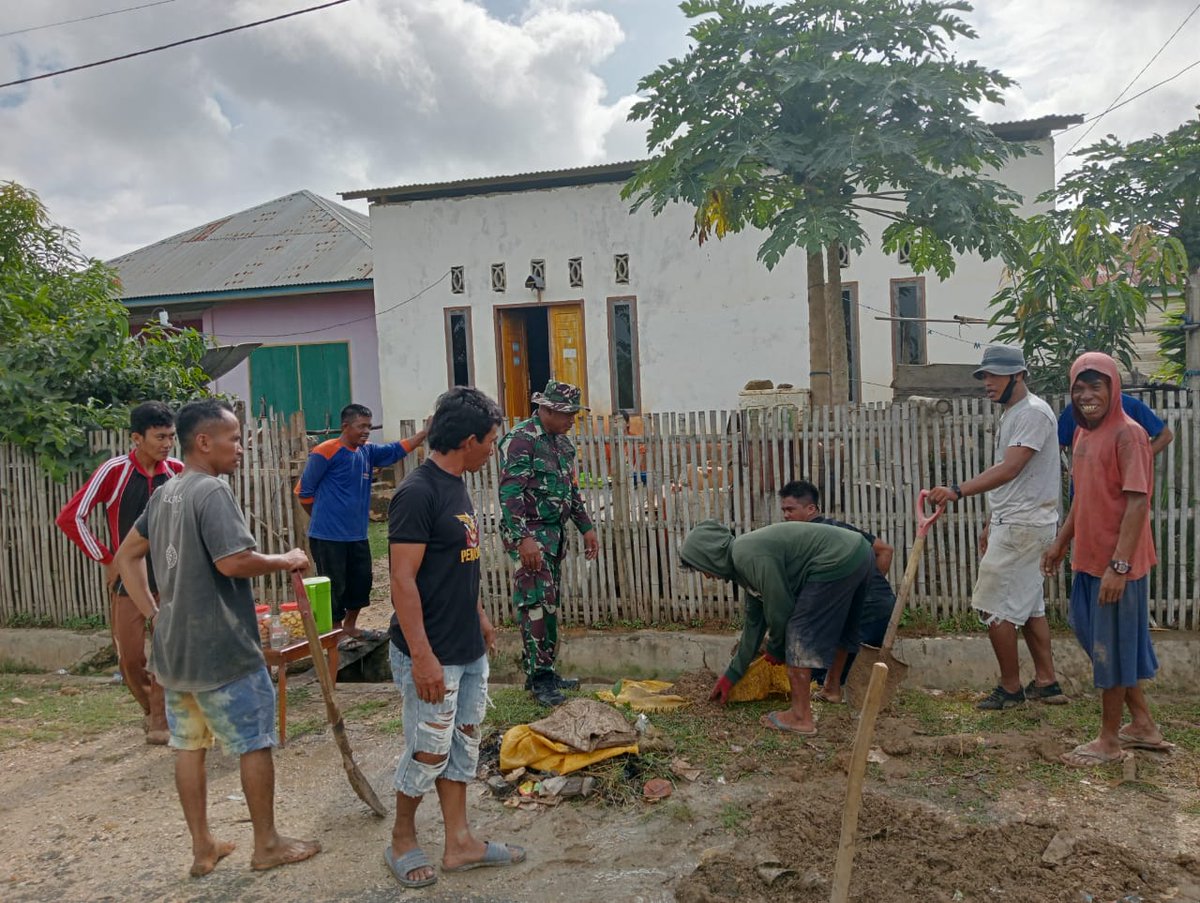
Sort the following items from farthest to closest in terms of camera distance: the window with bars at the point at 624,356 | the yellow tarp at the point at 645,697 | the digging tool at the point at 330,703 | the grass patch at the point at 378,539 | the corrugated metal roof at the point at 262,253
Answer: the corrugated metal roof at the point at 262,253 → the window with bars at the point at 624,356 → the grass patch at the point at 378,539 → the yellow tarp at the point at 645,697 → the digging tool at the point at 330,703

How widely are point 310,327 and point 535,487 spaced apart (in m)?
11.9

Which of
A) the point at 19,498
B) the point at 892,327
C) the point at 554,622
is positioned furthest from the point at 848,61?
the point at 19,498

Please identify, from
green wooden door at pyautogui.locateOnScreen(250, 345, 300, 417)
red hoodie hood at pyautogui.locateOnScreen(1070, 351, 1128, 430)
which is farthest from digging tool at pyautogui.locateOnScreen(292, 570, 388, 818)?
green wooden door at pyautogui.locateOnScreen(250, 345, 300, 417)

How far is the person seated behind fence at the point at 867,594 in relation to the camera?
17.6 ft

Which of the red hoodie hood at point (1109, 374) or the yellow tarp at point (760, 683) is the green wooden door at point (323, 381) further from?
the red hoodie hood at point (1109, 374)

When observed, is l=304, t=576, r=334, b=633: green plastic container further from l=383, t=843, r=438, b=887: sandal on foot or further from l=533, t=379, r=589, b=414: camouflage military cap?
l=383, t=843, r=438, b=887: sandal on foot

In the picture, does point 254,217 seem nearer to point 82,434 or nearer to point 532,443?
point 82,434

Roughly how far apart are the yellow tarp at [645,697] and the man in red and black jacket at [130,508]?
2.60 meters

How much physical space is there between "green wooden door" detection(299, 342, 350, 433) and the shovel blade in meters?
12.4

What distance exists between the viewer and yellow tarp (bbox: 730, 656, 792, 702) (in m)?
5.41

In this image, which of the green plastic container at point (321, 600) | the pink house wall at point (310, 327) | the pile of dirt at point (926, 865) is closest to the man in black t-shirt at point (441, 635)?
the pile of dirt at point (926, 865)

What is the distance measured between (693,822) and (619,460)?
3.18 metres

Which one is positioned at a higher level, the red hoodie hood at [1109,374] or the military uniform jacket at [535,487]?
the red hoodie hood at [1109,374]

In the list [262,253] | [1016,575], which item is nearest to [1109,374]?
[1016,575]
